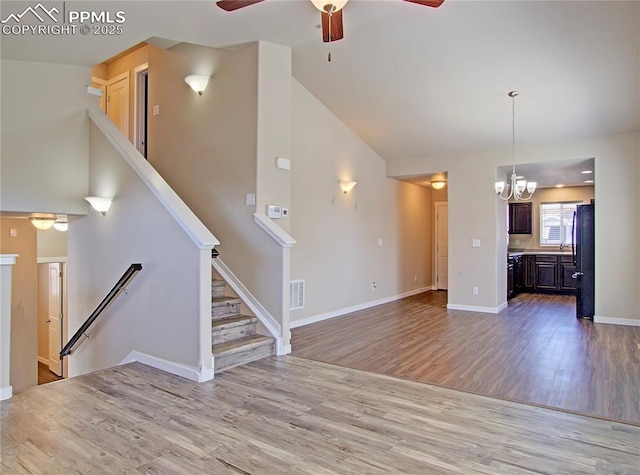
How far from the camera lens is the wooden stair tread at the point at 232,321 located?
414cm

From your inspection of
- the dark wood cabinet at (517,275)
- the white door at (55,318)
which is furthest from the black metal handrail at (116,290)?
the dark wood cabinet at (517,275)

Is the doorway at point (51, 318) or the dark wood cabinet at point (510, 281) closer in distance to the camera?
the doorway at point (51, 318)

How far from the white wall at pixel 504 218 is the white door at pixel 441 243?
7.86 feet

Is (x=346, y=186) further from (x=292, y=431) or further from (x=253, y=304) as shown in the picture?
(x=292, y=431)

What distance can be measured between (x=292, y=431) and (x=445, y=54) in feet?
14.2

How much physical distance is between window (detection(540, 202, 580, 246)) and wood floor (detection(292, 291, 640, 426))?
3.30m

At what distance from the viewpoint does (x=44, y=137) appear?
4.63m

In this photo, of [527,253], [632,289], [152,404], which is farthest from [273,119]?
[527,253]

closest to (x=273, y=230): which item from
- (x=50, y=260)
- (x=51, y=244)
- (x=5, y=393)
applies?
(x=5, y=393)

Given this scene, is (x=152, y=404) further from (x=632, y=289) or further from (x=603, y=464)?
(x=632, y=289)

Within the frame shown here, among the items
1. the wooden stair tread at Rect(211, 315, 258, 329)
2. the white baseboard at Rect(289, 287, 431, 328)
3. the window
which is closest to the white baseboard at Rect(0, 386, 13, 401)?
the wooden stair tread at Rect(211, 315, 258, 329)

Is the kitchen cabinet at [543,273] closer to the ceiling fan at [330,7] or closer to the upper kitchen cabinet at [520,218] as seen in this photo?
the upper kitchen cabinet at [520,218]

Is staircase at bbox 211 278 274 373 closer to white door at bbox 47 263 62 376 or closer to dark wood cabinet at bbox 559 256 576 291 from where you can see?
white door at bbox 47 263 62 376

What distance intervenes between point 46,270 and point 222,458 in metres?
7.36
